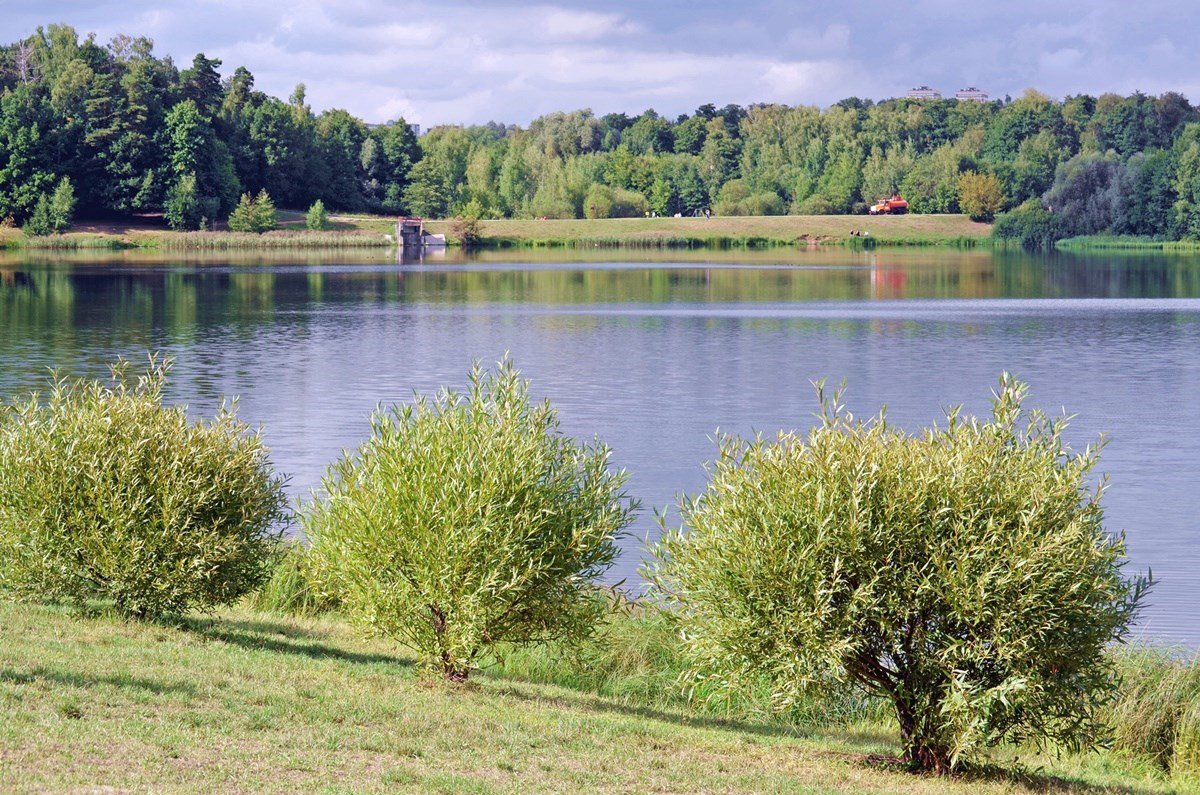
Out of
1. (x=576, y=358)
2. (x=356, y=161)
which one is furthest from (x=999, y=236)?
(x=576, y=358)

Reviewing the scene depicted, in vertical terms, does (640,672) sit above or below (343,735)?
below

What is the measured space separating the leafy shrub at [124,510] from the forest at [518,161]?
12692cm

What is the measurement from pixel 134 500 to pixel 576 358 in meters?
32.7

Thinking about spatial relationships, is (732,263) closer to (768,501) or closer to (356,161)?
(356,161)

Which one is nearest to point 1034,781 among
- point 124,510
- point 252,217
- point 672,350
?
point 124,510

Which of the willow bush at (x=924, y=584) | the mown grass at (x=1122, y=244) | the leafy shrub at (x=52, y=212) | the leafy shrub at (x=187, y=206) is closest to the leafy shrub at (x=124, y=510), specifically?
the willow bush at (x=924, y=584)

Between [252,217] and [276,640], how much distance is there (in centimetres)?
13297

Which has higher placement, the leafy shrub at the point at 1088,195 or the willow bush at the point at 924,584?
the leafy shrub at the point at 1088,195

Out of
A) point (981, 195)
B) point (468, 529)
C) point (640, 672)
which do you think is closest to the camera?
point (468, 529)

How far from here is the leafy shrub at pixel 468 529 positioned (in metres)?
12.8

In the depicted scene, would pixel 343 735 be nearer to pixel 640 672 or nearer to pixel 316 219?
pixel 640 672

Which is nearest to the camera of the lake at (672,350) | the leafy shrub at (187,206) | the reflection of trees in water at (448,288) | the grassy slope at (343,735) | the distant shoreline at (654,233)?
the grassy slope at (343,735)

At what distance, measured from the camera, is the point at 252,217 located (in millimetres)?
142750

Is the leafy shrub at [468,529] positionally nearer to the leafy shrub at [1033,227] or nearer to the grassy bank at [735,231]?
the leafy shrub at [1033,227]
